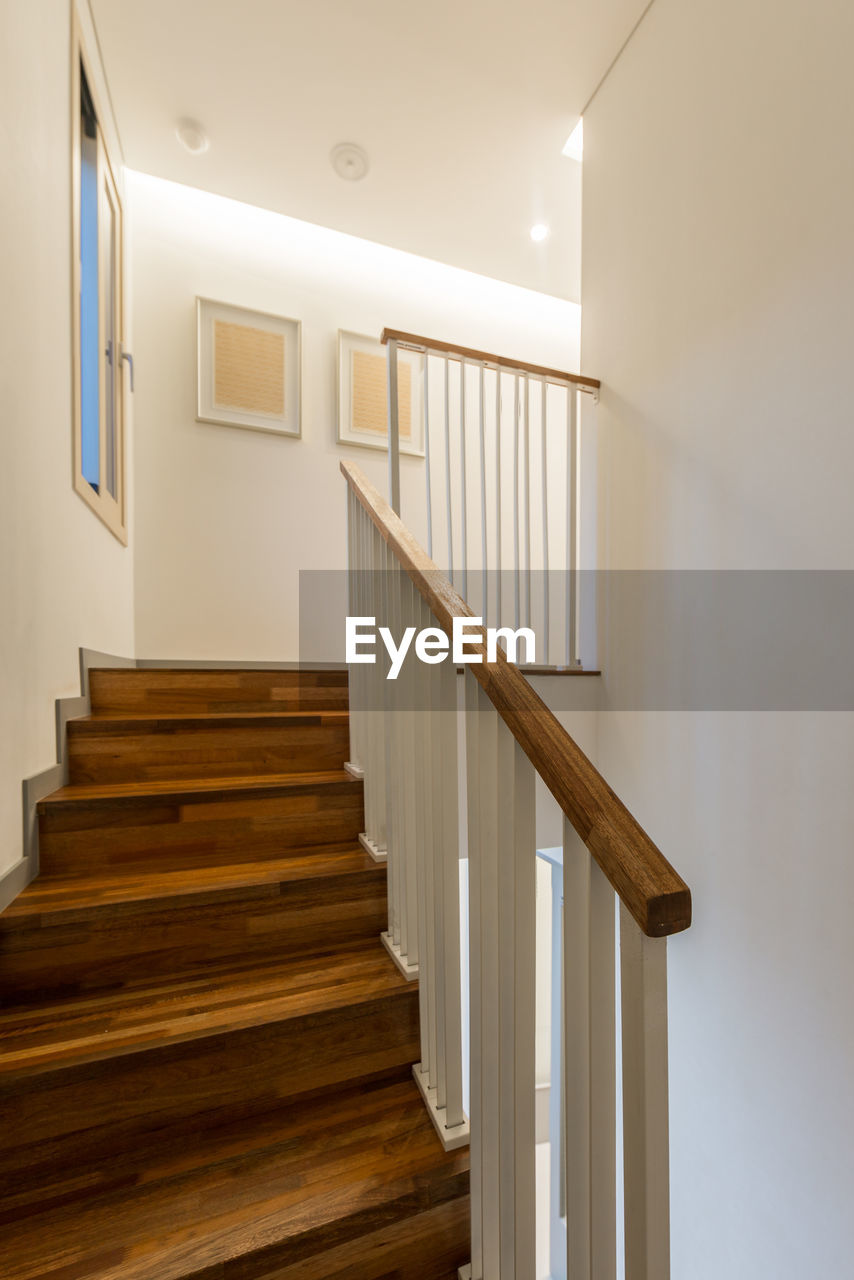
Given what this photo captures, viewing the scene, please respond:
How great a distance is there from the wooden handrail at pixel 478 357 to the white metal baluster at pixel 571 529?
0.23 feet

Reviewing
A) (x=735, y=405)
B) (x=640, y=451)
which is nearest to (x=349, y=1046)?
(x=735, y=405)

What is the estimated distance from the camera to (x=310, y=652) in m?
3.42

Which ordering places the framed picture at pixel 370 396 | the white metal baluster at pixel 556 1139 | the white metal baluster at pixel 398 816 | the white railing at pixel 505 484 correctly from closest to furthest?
the white metal baluster at pixel 398 816
the white railing at pixel 505 484
the white metal baluster at pixel 556 1139
the framed picture at pixel 370 396

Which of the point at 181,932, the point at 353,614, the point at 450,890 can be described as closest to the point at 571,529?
the point at 353,614

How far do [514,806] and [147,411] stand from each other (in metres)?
2.93

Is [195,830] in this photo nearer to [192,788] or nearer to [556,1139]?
[192,788]

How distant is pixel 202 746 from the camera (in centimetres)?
185

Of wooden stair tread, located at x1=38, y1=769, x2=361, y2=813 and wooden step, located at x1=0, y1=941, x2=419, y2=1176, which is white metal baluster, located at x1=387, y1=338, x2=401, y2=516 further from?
wooden step, located at x1=0, y1=941, x2=419, y2=1176

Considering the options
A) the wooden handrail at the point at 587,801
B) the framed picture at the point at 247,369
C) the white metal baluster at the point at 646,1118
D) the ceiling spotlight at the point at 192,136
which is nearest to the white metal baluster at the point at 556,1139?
the white metal baluster at the point at 646,1118

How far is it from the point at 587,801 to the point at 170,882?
1127 millimetres

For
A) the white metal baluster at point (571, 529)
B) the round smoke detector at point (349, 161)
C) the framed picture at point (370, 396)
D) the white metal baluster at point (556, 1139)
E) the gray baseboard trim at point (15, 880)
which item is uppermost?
the round smoke detector at point (349, 161)

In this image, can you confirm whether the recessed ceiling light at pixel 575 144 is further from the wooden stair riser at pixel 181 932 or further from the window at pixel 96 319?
the wooden stair riser at pixel 181 932

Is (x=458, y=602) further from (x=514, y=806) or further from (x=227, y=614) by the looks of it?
(x=227, y=614)

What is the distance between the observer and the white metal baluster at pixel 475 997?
38.9 inches
